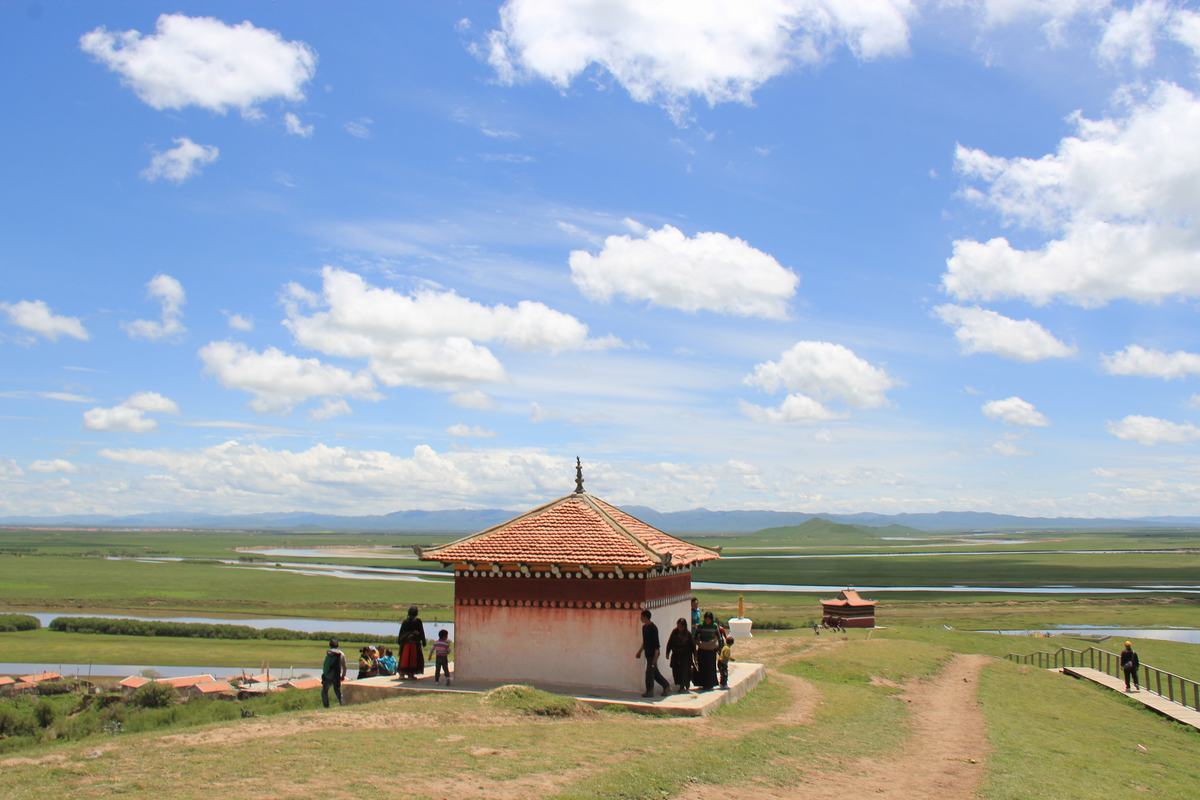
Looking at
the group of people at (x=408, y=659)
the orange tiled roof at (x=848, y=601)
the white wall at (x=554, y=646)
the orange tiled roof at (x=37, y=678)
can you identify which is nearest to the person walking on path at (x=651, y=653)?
the white wall at (x=554, y=646)

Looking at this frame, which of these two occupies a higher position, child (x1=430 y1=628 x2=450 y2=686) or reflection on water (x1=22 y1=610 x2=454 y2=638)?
child (x1=430 y1=628 x2=450 y2=686)

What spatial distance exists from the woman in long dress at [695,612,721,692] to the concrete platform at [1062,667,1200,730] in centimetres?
1327

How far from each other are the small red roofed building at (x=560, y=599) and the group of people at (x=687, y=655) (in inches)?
23.8

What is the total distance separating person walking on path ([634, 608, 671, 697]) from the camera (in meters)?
18.0

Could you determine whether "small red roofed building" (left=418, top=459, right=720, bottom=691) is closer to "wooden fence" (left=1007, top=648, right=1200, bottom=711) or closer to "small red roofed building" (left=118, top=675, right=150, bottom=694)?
"wooden fence" (left=1007, top=648, right=1200, bottom=711)

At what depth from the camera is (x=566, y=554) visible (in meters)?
19.3

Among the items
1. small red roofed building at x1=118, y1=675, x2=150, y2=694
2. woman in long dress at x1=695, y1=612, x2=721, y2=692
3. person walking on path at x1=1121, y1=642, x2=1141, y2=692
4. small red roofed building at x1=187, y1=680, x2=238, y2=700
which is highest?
woman in long dress at x1=695, y1=612, x2=721, y2=692

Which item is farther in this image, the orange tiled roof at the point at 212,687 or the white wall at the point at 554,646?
the orange tiled roof at the point at 212,687

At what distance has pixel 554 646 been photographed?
19312 millimetres

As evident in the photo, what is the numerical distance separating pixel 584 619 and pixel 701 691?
2.81 metres

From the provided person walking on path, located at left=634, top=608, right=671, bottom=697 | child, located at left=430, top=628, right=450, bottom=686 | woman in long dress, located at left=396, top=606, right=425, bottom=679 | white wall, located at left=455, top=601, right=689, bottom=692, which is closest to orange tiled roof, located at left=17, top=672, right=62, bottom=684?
woman in long dress, located at left=396, top=606, right=425, bottom=679

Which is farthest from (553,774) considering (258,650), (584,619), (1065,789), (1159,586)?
(1159,586)

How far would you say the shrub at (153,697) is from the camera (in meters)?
35.3

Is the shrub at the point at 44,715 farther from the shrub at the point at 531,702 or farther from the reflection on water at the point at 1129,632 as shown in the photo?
the reflection on water at the point at 1129,632
